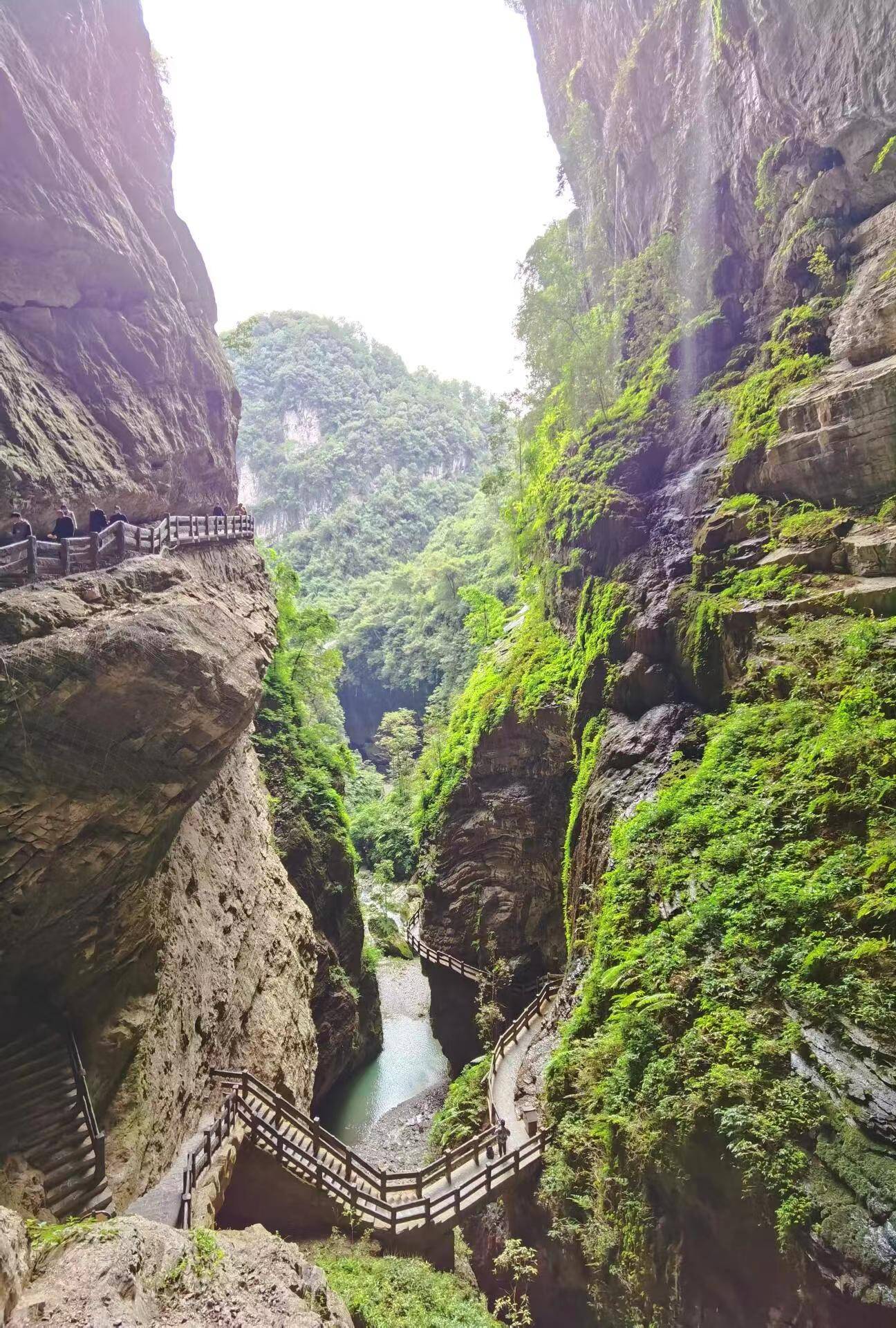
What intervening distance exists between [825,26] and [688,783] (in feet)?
61.8

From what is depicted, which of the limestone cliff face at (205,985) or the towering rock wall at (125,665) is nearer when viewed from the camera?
the towering rock wall at (125,665)

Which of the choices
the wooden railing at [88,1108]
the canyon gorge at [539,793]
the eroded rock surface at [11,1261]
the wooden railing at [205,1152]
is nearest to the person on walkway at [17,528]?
the canyon gorge at [539,793]

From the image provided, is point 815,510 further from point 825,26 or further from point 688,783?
point 825,26

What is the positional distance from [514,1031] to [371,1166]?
18.0ft

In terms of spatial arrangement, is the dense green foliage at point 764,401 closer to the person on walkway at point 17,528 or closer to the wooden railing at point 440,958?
the person on walkway at point 17,528

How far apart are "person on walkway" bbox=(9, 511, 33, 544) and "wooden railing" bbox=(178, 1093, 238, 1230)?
10052mm

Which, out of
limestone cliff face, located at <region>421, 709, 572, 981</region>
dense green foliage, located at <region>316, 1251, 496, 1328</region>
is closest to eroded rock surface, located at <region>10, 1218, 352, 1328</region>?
dense green foliage, located at <region>316, 1251, 496, 1328</region>

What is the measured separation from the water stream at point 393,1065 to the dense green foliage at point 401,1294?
9.09 m

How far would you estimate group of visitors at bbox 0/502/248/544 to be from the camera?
9.70 meters

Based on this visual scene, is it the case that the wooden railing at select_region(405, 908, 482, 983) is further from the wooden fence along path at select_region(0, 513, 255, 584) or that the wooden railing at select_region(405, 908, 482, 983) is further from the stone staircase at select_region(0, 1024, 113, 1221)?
the wooden fence along path at select_region(0, 513, 255, 584)

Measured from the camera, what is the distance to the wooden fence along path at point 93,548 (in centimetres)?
883

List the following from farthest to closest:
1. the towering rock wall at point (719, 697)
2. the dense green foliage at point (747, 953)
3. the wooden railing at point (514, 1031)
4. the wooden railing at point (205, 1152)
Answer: the wooden railing at point (514, 1031) → the wooden railing at point (205, 1152) → the dense green foliage at point (747, 953) → the towering rock wall at point (719, 697)

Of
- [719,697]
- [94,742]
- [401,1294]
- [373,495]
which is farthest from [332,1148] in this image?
[373,495]

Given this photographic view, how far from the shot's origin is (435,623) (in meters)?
58.2
